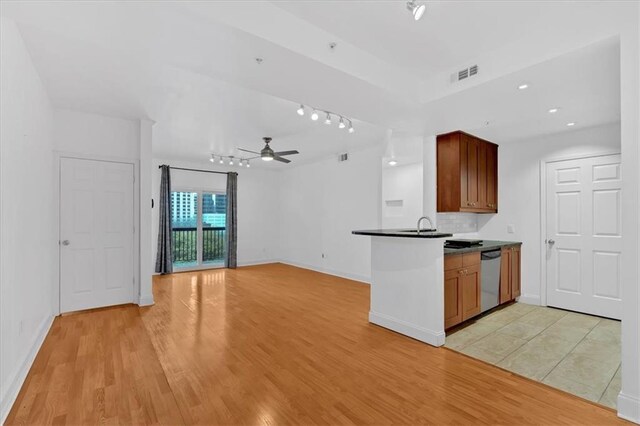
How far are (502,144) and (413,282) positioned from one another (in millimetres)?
3320

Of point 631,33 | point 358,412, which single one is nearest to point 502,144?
point 631,33

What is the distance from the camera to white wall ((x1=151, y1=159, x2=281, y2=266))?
25.9 ft

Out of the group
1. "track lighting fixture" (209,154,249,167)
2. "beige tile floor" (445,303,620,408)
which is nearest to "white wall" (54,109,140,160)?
"track lighting fixture" (209,154,249,167)

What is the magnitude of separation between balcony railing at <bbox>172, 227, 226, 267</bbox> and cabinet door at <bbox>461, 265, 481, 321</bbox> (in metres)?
6.46

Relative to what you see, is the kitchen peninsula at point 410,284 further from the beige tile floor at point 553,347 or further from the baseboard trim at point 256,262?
the baseboard trim at point 256,262

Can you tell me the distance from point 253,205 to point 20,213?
619cm

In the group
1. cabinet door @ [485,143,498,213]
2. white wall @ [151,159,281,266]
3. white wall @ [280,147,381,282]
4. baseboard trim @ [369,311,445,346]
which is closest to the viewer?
baseboard trim @ [369,311,445,346]

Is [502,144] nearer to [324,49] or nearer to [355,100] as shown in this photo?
[355,100]

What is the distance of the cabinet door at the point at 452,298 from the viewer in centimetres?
339

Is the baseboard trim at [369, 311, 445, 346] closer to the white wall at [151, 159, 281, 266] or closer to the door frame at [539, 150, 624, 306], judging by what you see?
the door frame at [539, 150, 624, 306]

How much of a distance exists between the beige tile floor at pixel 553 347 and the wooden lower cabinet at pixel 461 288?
0.62 ft

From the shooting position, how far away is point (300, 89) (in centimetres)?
288

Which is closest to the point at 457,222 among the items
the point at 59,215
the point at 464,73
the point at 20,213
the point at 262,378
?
the point at 464,73

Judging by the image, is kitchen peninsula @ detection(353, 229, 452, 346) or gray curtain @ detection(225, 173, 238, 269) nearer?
kitchen peninsula @ detection(353, 229, 452, 346)
